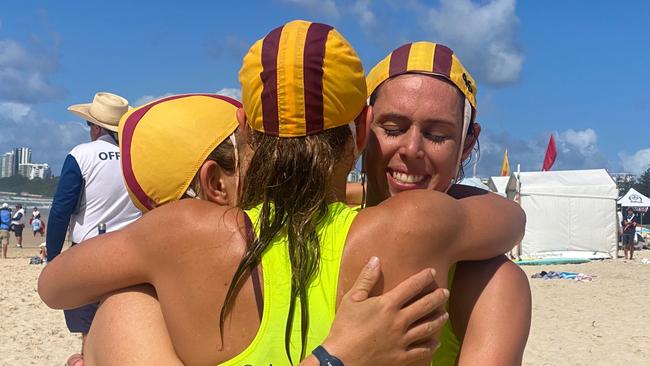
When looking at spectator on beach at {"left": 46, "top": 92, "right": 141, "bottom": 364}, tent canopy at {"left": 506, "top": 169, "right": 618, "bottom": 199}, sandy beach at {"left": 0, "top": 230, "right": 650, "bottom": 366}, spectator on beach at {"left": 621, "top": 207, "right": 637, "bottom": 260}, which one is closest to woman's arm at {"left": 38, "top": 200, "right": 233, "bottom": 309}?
spectator on beach at {"left": 46, "top": 92, "right": 141, "bottom": 364}

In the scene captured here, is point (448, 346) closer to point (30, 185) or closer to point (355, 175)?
point (355, 175)

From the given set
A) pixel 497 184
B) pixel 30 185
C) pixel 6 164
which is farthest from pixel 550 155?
pixel 6 164

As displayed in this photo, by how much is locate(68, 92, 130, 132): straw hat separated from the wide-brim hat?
11.6 ft

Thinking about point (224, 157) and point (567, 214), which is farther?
point (567, 214)

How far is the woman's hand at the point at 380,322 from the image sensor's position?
1417 mm

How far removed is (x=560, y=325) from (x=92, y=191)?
8.18 metres

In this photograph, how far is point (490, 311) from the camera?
1.70m

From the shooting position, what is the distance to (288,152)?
152 cm

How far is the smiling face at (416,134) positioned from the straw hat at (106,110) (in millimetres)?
3674

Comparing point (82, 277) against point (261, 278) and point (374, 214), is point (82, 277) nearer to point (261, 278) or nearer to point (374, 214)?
point (261, 278)

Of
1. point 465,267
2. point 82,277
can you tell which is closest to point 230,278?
point 82,277

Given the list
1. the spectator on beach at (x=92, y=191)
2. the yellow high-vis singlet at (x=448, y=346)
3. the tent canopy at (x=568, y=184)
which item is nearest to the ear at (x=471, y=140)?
the yellow high-vis singlet at (x=448, y=346)

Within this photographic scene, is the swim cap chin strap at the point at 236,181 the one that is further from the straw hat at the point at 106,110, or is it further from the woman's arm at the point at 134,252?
the straw hat at the point at 106,110

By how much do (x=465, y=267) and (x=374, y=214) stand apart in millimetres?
429
